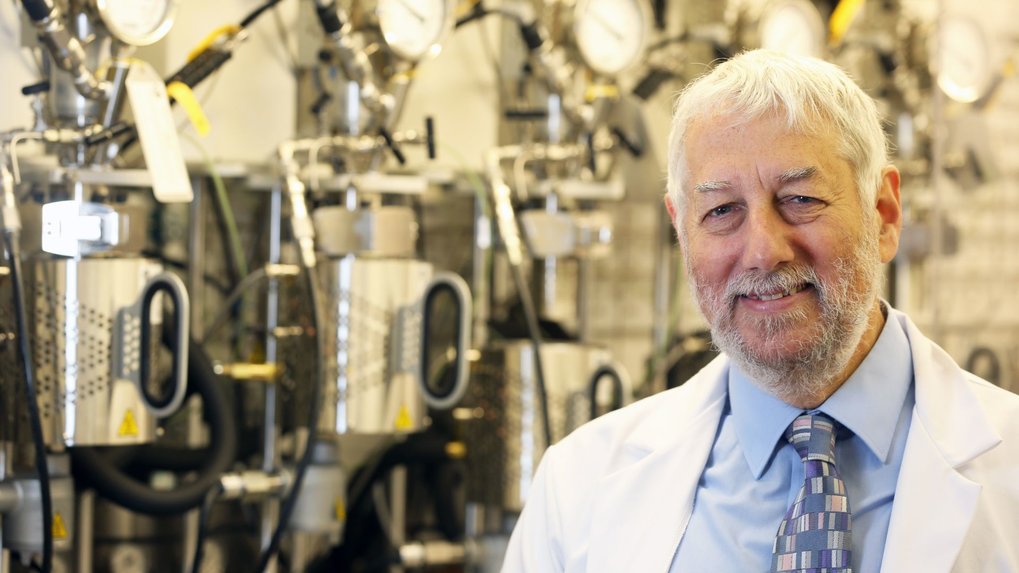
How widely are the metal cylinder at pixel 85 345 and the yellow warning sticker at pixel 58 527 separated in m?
0.14

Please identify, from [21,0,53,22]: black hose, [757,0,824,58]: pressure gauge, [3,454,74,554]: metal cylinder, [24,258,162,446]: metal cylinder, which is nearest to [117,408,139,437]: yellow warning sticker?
[24,258,162,446]: metal cylinder

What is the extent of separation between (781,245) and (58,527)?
135cm

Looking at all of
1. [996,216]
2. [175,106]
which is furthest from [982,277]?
[175,106]

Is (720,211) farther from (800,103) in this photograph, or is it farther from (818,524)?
(818,524)

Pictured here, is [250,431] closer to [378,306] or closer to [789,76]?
[378,306]

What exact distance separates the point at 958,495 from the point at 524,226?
147cm

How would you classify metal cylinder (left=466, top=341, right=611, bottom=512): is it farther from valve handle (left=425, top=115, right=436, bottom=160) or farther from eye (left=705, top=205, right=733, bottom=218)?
eye (left=705, top=205, right=733, bottom=218)

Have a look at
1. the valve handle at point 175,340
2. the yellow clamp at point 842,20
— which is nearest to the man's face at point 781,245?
the valve handle at point 175,340

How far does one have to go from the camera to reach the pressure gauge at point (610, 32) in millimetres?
2879

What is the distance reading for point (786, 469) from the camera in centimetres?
145

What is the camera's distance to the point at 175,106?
2.32 metres

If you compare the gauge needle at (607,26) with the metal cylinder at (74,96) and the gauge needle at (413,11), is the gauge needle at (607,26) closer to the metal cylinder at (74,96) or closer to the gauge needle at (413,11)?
the gauge needle at (413,11)

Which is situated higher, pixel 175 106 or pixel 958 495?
pixel 175 106

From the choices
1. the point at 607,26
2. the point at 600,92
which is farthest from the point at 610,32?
the point at 600,92
